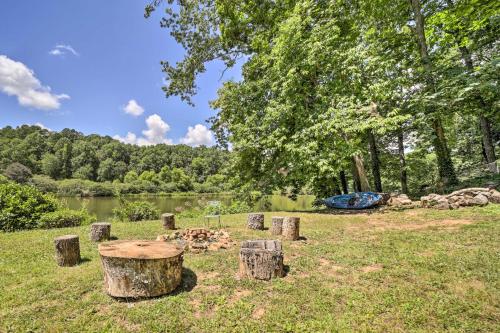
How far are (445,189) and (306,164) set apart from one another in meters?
7.10

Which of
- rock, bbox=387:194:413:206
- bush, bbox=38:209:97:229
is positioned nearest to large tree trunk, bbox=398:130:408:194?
rock, bbox=387:194:413:206

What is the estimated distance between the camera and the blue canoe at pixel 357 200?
12.9 metres

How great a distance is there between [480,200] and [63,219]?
54.9 ft

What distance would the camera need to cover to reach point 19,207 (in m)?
10.2

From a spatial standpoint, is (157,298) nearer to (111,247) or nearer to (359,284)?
(111,247)

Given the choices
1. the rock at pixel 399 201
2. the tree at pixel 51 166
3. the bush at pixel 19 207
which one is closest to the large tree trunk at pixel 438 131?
the rock at pixel 399 201

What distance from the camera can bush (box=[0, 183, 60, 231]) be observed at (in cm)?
988

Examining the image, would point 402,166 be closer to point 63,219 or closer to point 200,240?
point 200,240

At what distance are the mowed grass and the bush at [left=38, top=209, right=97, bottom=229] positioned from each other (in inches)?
142

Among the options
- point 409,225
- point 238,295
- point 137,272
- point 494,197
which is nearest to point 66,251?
point 137,272

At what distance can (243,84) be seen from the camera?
1636 centimetres

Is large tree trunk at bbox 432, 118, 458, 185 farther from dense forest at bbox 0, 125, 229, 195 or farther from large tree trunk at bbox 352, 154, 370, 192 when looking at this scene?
dense forest at bbox 0, 125, 229, 195

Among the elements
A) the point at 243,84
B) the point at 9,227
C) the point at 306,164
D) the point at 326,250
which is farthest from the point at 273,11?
the point at 9,227

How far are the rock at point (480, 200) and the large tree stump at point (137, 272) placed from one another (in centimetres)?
1118
